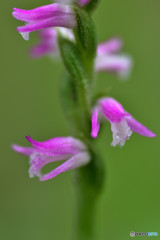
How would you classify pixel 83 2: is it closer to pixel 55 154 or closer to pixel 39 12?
pixel 39 12

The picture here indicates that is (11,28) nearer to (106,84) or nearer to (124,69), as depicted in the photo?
(106,84)

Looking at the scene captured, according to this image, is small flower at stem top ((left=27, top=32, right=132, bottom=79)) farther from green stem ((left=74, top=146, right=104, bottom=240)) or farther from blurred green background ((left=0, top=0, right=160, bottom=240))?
blurred green background ((left=0, top=0, right=160, bottom=240))

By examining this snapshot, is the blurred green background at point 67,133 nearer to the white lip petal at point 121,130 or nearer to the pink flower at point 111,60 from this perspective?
the pink flower at point 111,60

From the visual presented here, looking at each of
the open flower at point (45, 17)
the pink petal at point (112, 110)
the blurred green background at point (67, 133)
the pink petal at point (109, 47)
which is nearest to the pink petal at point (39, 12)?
the open flower at point (45, 17)

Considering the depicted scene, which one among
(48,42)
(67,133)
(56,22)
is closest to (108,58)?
(48,42)

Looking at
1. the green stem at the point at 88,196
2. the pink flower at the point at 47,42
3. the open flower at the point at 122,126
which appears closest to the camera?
the open flower at the point at 122,126
